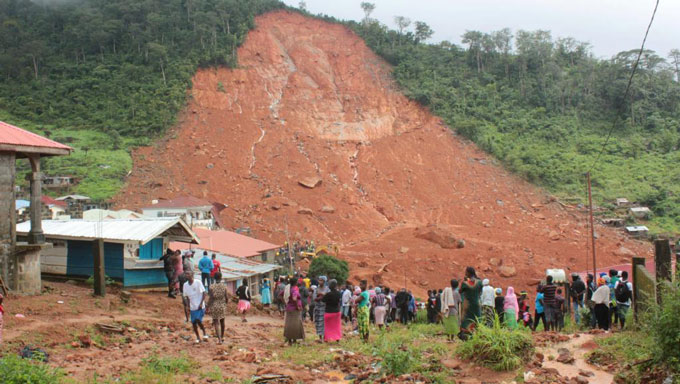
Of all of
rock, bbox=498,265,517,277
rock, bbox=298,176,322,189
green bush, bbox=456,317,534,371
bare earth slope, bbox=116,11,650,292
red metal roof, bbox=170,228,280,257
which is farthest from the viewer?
rock, bbox=298,176,322,189

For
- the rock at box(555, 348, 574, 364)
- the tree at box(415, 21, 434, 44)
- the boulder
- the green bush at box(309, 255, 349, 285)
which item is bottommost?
the green bush at box(309, 255, 349, 285)

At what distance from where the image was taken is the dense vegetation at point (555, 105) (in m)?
42.8

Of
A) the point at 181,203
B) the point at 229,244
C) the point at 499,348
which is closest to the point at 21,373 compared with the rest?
the point at 499,348

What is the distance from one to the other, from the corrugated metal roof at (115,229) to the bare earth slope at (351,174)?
13.7m

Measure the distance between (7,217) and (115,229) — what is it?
9.01ft

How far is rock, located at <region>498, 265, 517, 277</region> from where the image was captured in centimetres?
2680

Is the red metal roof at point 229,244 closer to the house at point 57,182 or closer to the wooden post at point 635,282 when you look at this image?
the house at point 57,182

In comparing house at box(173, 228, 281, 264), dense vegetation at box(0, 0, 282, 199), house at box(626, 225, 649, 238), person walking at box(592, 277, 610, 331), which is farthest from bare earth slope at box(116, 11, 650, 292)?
person walking at box(592, 277, 610, 331)

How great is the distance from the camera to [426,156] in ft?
149

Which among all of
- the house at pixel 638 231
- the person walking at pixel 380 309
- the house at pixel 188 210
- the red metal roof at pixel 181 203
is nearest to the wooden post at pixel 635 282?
the person walking at pixel 380 309

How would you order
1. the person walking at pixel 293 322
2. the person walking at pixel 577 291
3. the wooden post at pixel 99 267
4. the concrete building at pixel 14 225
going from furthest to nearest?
the wooden post at pixel 99 267, the person walking at pixel 577 291, the concrete building at pixel 14 225, the person walking at pixel 293 322

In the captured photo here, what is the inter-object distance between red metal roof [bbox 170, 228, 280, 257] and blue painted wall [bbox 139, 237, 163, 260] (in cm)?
791

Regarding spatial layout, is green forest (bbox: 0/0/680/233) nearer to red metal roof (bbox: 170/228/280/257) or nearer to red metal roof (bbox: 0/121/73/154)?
red metal roof (bbox: 170/228/280/257)

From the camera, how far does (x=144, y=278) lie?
47.5ft
